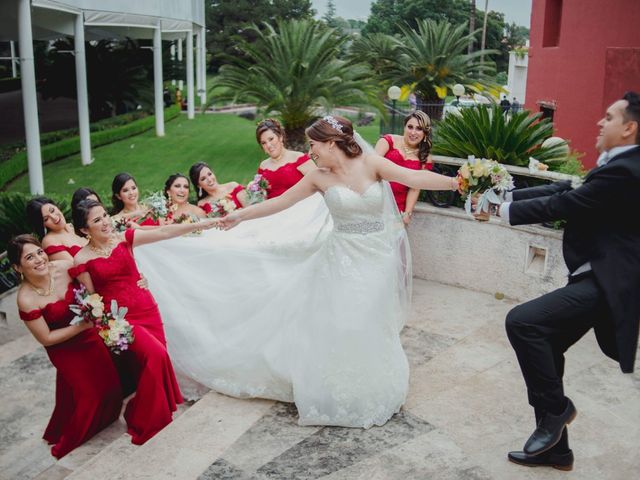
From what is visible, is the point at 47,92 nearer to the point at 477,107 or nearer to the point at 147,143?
the point at 147,143

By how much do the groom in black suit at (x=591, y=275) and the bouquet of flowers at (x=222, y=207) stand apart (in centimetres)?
398

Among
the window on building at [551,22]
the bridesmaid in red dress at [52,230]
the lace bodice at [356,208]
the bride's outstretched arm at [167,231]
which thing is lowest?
→ the bridesmaid in red dress at [52,230]

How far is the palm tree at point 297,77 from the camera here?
20.6 m

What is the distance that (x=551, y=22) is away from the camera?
2017cm

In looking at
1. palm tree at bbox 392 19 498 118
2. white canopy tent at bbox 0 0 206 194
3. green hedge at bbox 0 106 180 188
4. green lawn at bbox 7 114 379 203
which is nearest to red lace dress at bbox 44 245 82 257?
white canopy tent at bbox 0 0 206 194

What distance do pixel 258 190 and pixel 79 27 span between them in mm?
13050

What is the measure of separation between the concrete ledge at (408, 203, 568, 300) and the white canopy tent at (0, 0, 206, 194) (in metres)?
10.1

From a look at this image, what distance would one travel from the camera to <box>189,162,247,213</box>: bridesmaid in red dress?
7.96 meters

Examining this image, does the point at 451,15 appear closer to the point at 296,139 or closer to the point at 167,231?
the point at 296,139

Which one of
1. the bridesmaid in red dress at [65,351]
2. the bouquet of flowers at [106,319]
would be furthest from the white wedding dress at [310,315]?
the bouquet of flowers at [106,319]

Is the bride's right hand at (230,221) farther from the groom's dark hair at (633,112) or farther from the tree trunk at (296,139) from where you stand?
the tree trunk at (296,139)

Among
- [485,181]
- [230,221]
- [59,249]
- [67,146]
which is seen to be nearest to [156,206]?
[59,249]

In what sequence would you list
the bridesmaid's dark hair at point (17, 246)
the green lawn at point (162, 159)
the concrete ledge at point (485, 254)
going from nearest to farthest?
Result: the bridesmaid's dark hair at point (17, 246) < the concrete ledge at point (485, 254) < the green lawn at point (162, 159)

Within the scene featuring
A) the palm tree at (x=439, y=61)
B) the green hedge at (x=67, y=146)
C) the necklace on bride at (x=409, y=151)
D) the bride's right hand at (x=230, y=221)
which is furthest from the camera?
the palm tree at (x=439, y=61)
